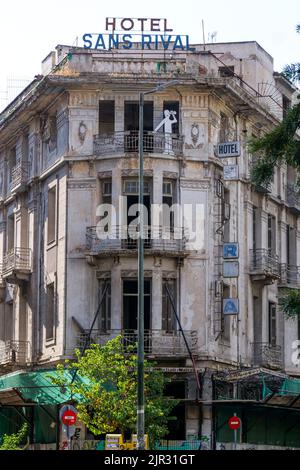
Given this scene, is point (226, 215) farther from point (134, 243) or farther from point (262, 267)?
point (134, 243)

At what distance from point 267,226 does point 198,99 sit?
894 cm

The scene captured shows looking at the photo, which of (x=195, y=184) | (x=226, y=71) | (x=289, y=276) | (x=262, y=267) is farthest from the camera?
(x=289, y=276)

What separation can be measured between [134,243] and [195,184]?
4010 millimetres

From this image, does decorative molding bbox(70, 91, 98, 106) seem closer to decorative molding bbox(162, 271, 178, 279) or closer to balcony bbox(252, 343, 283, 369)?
decorative molding bbox(162, 271, 178, 279)

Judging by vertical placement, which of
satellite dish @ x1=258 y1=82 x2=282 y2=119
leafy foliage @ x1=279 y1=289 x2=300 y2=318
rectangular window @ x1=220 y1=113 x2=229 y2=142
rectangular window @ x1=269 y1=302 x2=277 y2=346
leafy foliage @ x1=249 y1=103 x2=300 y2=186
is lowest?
leafy foliage @ x1=279 y1=289 x2=300 y2=318

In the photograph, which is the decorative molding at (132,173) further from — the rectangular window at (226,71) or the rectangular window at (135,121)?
the rectangular window at (226,71)

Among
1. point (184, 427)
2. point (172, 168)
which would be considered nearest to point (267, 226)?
point (172, 168)

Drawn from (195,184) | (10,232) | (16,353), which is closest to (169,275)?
(195,184)

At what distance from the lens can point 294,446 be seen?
53.8m

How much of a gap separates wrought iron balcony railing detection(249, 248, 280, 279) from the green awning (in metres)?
10.9

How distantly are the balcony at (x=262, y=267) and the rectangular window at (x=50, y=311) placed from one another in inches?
361

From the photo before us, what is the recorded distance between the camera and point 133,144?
50.5 metres

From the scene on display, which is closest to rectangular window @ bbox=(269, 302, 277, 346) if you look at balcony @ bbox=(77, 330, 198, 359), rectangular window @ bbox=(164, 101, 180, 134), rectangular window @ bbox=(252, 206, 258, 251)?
rectangular window @ bbox=(252, 206, 258, 251)

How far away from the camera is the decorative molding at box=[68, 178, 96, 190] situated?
5069 centimetres
